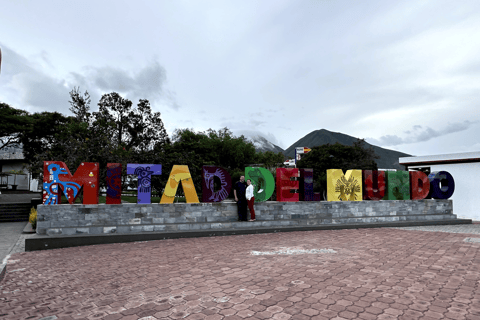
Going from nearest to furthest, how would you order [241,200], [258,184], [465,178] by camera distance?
[241,200]
[258,184]
[465,178]

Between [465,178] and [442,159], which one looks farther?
[442,159]

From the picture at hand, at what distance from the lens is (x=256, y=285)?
15.8ft

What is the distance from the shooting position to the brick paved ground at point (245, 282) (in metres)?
3.88

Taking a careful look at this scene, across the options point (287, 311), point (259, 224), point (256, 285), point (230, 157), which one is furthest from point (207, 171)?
point (230, 157)

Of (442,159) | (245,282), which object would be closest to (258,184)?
(245,282)

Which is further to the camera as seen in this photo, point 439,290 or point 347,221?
point 347,221

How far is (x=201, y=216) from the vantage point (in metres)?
10.4

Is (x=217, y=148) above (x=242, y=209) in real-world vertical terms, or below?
above

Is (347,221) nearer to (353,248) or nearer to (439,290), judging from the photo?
(353,248)

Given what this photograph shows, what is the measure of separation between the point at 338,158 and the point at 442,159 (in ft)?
86.4

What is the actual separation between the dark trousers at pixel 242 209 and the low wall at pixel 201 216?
221mm

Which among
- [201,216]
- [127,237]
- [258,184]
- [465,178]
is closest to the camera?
[127,237]

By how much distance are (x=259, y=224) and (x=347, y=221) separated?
165 inches

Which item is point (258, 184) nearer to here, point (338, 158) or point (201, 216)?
point (201, 216)
